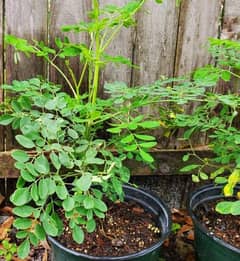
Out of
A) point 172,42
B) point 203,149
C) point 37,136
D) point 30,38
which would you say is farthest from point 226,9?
point 37,136

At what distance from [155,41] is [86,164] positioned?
33.9 inches

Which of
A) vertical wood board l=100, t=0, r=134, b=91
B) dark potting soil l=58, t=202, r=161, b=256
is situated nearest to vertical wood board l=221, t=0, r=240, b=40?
vertical wood board l=100, t=0, r=134, b=91

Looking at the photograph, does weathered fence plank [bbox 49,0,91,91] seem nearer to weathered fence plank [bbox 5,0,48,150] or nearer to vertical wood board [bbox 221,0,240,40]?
weathered fence plank [bbox 5,0,48,150]

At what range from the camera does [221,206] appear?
1512 mm

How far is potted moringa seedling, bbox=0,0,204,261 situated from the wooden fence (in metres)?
0.23

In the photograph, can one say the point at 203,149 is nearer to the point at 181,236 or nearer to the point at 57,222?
the point at 181,236

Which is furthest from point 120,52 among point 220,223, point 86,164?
point 220,223

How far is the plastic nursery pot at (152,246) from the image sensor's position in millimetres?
1689

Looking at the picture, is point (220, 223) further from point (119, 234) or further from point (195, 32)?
point (195, 32)

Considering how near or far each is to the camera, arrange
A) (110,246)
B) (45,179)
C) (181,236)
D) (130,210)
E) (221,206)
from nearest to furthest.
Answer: (45,179) < (221,206) < (110,246) < (130,210) < (181,236)

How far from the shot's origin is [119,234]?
1.86 metres

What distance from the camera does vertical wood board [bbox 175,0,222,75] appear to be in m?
2.19

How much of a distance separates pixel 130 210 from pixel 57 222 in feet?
1.76

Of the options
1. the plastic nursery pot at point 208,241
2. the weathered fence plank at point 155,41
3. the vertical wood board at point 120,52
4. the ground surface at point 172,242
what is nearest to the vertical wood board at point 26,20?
the vertical wood board at point 120,52
